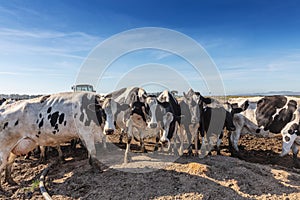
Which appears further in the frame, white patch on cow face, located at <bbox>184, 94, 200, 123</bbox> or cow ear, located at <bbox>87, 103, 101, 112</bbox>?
white patch on cow face, located at <bbox>184, 94, 200, 123</bbox>

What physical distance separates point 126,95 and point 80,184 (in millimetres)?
3562

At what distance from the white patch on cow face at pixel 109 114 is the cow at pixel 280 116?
200 inches

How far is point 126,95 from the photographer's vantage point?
8.34 m

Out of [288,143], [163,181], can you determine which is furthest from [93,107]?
[288,143]

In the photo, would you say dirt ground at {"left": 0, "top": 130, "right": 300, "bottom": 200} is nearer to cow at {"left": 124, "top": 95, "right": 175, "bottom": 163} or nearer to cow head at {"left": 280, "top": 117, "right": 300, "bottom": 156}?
cow head at {"left": 280, "top": 117, "right": 300, "bottom": 156}

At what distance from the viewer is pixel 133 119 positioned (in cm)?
808

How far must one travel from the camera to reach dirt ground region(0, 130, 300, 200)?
16.1ft

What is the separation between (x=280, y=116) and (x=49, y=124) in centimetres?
744

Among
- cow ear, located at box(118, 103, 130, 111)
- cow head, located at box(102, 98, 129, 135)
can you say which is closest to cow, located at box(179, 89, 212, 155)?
cow ear, located at box(118, 103, 130, 111)

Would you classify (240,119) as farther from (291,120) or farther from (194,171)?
(194,171)

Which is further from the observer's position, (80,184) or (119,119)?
(119,119)

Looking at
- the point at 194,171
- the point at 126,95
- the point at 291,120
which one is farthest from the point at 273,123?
the point at 126,95

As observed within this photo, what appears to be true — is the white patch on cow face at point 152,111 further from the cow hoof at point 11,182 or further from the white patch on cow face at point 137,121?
the cow hoof at point 11,182

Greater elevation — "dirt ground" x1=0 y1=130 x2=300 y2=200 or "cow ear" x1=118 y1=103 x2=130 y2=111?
"cow ear" x1=118 y1=103 x2=130 y2=111
